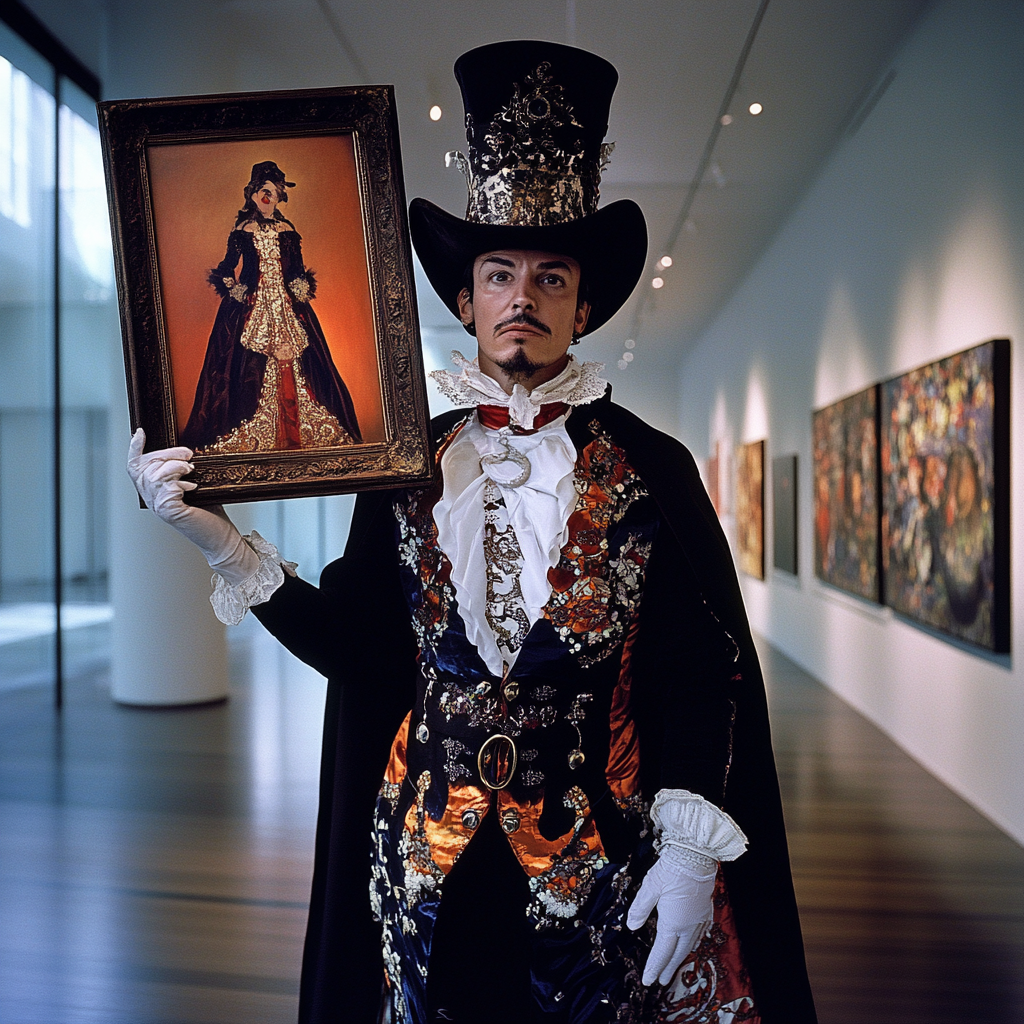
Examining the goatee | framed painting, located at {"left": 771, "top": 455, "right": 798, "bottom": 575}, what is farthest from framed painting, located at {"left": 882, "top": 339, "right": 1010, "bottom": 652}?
the goatee

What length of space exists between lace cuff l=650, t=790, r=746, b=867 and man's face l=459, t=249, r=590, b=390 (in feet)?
2.22

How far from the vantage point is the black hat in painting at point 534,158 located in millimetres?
1403

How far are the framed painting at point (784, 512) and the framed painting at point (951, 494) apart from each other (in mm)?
2565

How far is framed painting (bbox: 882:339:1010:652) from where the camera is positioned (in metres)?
3.79

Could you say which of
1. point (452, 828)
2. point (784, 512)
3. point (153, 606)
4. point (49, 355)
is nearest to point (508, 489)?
point (452, 828)

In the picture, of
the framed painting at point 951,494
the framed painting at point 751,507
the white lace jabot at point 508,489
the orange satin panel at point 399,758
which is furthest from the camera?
the framed painting at point 751,507

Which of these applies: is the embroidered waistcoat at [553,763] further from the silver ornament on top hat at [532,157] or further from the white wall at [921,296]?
the white wall at [921,296]

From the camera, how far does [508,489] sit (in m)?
1.45

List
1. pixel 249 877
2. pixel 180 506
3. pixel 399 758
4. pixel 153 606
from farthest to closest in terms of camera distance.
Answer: pixel 153 606 < pixel 249 877 < pixel 399 758 < pixel 180 506

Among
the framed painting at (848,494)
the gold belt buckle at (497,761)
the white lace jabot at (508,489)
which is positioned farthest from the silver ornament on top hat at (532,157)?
the framed painting at (848,494)

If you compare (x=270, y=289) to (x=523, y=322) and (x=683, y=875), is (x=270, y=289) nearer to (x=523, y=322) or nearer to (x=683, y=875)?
(x=523, y=322)

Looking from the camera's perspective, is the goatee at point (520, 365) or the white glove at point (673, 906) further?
the goatee at point (520, 365)

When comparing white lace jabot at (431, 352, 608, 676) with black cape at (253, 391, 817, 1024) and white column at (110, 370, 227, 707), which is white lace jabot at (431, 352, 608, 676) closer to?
black cape at (253, 391, 817, 1024)

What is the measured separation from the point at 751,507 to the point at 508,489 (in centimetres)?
890
